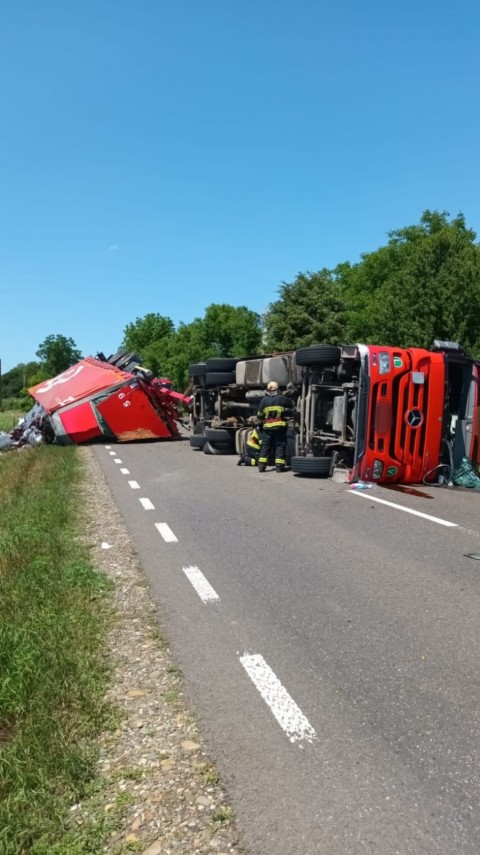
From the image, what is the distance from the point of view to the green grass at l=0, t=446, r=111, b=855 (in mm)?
2240

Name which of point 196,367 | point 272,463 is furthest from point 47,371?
point 272,463

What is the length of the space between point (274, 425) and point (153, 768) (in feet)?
31.5

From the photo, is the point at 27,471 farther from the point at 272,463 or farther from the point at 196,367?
the point at 196,367

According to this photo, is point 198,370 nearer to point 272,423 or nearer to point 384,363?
point 272,423

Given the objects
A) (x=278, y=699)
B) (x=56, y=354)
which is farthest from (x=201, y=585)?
(x=56, y=354)

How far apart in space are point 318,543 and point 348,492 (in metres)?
3.18

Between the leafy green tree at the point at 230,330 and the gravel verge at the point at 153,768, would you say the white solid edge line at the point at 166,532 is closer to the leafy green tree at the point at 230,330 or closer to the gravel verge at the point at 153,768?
the gravel verge at the point at 153,768

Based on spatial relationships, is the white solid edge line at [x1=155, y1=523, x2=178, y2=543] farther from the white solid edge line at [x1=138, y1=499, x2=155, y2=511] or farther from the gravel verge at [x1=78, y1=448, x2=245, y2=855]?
the gravel verge at [x1=78, y1=448, x2=245, y2=855]

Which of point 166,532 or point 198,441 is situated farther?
point 198,441

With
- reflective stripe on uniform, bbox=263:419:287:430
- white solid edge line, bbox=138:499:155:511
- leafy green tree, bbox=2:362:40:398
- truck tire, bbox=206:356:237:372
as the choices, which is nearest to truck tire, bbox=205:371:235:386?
truck tire, bbox=206:356:237:372

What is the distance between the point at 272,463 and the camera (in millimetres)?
13094

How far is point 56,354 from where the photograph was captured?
9156cm

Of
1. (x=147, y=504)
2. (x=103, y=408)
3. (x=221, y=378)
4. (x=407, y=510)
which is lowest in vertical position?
(x=147, y=504)

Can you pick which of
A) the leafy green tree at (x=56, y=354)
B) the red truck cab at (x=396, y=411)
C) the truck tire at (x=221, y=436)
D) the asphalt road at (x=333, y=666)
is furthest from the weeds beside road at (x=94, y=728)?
the leafy green tree at (x=56, y=354)
